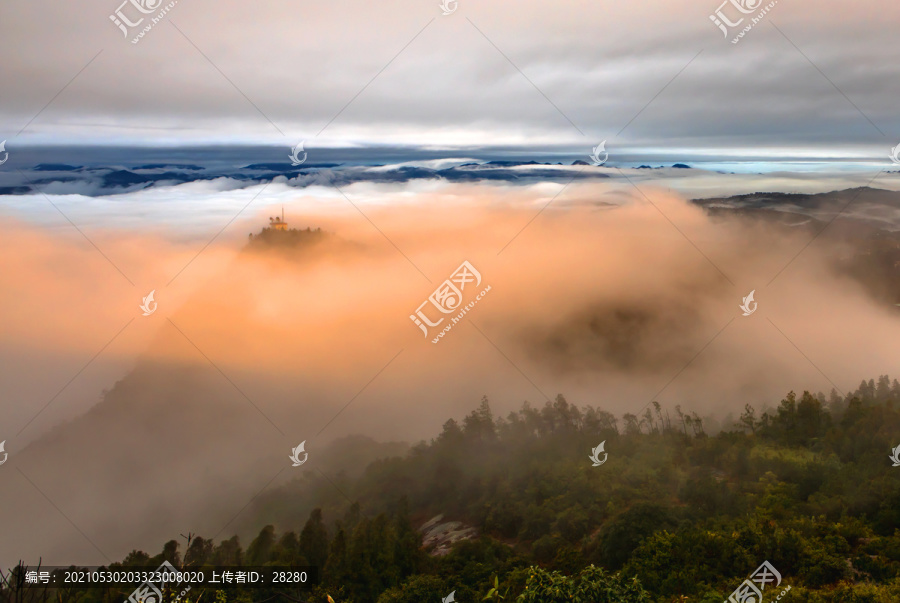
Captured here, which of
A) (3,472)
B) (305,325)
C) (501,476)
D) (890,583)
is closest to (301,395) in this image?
(305,325)

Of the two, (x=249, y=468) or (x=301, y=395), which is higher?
(x=301, y=395)

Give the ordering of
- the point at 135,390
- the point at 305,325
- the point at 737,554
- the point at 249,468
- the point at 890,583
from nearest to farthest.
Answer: the point at 890,583
the point at 737,554
the point at 249,468
the point at 135,390
the point at 305,325

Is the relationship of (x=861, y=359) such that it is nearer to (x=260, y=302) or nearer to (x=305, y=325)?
(x=305, y=325)

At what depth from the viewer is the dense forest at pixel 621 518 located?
26.3 meters

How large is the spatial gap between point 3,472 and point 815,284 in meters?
140

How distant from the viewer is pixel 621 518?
38.7 m

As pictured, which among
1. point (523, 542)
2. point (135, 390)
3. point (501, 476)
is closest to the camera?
point (523, 542)

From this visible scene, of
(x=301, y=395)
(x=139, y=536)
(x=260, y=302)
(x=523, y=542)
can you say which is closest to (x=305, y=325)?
(x=260, y=302)

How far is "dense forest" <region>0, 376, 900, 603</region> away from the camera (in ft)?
86.3

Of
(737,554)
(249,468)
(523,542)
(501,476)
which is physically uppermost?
(249,468)

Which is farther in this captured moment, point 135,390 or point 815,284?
point 135,390

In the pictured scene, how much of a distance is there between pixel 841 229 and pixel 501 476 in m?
78.5

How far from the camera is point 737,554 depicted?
27.8 meters

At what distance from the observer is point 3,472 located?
346 ft
